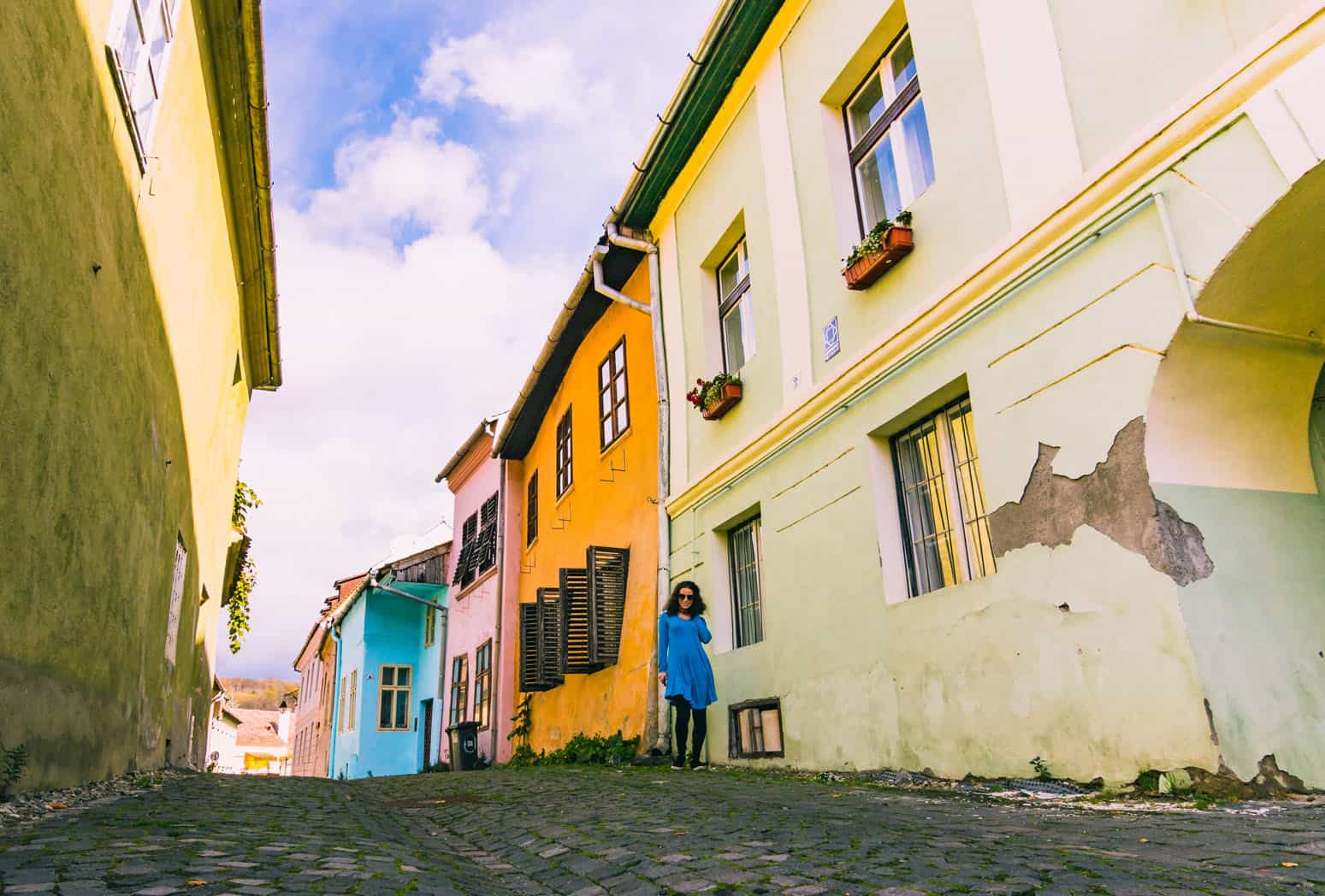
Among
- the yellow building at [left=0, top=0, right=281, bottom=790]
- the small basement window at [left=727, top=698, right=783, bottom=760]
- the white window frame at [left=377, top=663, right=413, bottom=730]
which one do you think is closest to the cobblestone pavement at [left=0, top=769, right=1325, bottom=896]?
the yellow building at [left=0, top=0, right=281, bottom=790]

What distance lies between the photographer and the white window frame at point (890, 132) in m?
7.42

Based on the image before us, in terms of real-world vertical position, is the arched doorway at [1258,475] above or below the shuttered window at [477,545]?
below

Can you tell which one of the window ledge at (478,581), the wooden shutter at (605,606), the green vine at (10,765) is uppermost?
the window ledge at (478,581)

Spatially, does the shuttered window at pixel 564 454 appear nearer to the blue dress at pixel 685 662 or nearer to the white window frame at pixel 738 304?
the white window frame at pixel 738 304

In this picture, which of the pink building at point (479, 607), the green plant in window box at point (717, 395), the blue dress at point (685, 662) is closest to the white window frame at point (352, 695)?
the pink building at point (479, 607)

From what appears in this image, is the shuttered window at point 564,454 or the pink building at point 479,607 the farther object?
the pink building at point 479,607

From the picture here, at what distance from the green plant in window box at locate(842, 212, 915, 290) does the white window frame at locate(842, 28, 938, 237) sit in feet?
0.97

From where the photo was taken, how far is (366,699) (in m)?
24.5

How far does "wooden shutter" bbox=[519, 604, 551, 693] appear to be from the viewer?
13867 mm

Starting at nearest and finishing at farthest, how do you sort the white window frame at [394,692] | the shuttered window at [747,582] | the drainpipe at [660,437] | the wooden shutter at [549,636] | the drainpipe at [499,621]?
the shuttered window at [747,582] → the drainpipe at [660,437] → the wooden shutter at [549,636] → the drainpipe at [499,621] → the white window frame at [394,692]

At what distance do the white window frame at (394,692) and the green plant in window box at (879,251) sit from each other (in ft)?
67.3

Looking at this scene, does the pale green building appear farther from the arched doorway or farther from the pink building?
the pink building

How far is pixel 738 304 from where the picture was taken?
10.3m

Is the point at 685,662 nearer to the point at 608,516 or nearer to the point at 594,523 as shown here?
the point at 608,516
